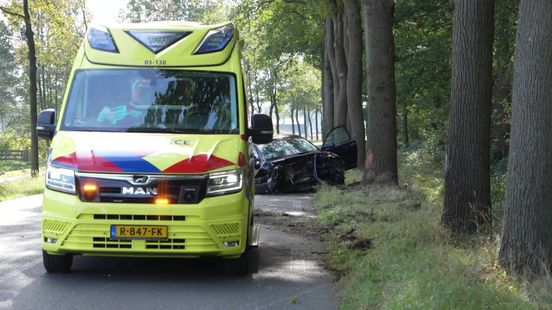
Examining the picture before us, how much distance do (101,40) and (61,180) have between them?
1899mm

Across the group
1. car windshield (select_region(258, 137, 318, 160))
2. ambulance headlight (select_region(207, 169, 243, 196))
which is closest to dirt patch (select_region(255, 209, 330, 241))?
ambulance headlight (select_region(207, 169, 243, 196))

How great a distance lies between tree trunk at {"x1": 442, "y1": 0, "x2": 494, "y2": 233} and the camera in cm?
786

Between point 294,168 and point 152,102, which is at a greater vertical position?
point 152,102

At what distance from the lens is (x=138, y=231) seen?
20.4 ft

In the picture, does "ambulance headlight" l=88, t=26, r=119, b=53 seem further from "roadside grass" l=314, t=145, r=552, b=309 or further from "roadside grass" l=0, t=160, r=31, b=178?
"roadside grass" l=0, t=160, r=31, b=178

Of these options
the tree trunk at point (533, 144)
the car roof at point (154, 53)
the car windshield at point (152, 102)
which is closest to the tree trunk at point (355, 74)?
the car roof at point (154, 53)

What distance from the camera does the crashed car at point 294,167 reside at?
16.3 meters

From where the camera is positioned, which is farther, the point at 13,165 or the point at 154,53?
the point at 13,165

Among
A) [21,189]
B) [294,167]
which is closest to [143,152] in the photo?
[294,167]

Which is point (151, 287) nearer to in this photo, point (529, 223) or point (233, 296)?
point (233, 296)

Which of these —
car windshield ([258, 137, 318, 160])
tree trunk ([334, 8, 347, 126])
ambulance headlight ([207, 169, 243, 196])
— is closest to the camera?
ambulance headlight ([207, 169, 243, 196])

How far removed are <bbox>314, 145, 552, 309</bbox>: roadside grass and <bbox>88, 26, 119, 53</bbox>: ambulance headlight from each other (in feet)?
11.9

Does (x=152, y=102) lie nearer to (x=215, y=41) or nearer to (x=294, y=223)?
(x=215, y=41)

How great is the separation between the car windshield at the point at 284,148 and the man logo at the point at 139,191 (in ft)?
34.3
